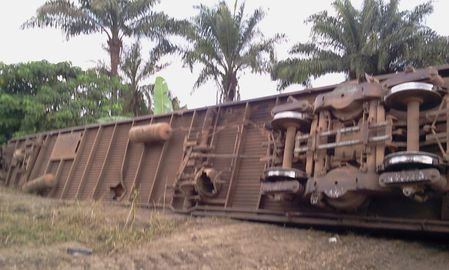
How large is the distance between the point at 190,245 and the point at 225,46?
628 inches

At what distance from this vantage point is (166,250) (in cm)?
541

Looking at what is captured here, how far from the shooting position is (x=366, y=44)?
17.5m

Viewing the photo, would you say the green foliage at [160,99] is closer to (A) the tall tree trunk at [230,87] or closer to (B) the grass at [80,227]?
(A) the tall tree trunk at [230,87]

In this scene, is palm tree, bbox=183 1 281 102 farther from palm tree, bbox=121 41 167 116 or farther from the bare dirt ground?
the bare dirt ground

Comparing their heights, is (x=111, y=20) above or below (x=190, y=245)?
above

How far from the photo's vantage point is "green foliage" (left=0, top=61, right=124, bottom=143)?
1883cm

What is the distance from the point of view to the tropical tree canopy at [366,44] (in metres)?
17.1

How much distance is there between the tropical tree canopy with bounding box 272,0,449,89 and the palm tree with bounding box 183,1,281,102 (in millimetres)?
1333

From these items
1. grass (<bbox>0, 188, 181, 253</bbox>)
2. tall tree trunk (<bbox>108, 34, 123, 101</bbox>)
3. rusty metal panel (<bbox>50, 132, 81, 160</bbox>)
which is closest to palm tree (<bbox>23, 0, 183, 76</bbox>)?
tall tree trunk (<bbox>108, 34, 123, 101</bbox>)

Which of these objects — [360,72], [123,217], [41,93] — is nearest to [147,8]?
[41,93]

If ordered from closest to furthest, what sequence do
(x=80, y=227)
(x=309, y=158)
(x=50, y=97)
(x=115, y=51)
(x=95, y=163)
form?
1. (x=309, y=158)
2. (x=80, y=227)
3. (x=95, y=163)
4. (x=50, y=97)
5. (x=115, y=51)

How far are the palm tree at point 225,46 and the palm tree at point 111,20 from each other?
2341 mm

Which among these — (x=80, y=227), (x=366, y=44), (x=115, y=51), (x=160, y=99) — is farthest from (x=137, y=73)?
(x=80, y=227)

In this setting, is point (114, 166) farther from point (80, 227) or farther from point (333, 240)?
point (333, 240)
